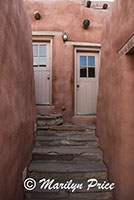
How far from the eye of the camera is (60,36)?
401 centimetres

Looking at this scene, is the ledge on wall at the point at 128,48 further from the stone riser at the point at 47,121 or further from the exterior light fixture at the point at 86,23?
the exterior light fixture at the point at 86,23

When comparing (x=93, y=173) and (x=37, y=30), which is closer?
(x=93, y=173)

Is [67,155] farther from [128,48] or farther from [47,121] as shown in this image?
[128,48]

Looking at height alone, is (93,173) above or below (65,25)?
below

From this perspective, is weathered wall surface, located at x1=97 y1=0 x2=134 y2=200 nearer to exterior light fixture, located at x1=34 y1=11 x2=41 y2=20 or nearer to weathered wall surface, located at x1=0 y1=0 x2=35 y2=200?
weathered wall surface, located at x1=0 y1=0 x2=35 y2=200

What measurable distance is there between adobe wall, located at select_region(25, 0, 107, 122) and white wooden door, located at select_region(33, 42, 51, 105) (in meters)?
0.22

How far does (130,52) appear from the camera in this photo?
1601 millimetres

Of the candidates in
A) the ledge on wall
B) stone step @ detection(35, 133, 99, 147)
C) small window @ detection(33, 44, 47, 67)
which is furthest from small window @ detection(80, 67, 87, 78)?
the ledge on wall

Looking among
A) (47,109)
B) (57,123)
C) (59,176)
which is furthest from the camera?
(47,109)

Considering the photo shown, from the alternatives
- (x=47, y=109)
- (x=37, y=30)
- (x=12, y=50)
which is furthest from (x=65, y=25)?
(x=12, y=50)

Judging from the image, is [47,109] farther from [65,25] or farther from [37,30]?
[65,25]

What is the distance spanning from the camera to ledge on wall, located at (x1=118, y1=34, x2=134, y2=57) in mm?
1479

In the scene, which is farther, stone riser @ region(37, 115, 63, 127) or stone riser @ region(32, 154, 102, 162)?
stone riser @ region(37, 115, 63, 127)

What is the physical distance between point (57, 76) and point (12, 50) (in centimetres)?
249
